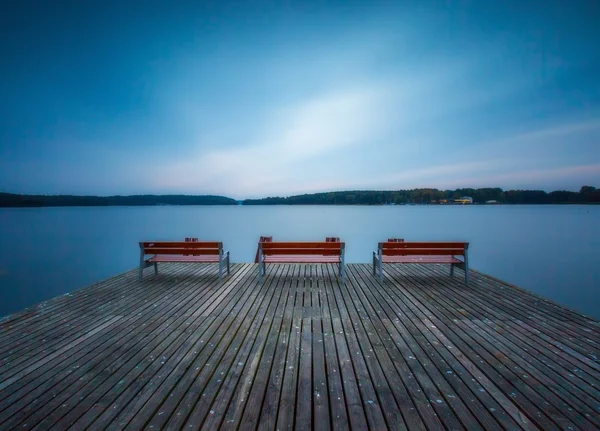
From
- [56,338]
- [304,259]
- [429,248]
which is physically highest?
[429,248]

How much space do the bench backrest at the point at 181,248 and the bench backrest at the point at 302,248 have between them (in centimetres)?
123

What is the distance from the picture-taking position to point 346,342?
309 centimetres

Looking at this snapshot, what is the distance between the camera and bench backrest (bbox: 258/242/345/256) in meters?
5.71

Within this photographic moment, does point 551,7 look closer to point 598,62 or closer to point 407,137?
point 598,62

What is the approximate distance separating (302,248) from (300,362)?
3202 millimetres

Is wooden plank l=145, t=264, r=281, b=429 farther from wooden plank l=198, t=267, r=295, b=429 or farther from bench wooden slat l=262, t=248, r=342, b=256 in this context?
bench wooden slat l=262, t=248, r=342, b=256

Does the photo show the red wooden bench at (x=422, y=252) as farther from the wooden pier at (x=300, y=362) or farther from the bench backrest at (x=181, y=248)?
the bench backrest at (x=181, y=248)

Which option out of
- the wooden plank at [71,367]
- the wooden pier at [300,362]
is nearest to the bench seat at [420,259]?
the wooden pier at [300,362]

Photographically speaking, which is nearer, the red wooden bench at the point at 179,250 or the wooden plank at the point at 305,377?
the wooden plank at the point at 305,377

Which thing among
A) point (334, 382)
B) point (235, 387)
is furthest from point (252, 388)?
point (334, 382)

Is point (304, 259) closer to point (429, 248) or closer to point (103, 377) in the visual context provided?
point (429, 248)

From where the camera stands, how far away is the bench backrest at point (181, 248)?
5.92 meters

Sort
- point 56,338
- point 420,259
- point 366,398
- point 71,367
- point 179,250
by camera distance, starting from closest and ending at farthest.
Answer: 1. point 366,398
2. point 71,367
3. point 56,338
4. point 420,259
5. point 179,250

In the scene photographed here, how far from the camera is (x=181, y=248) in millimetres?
5949
